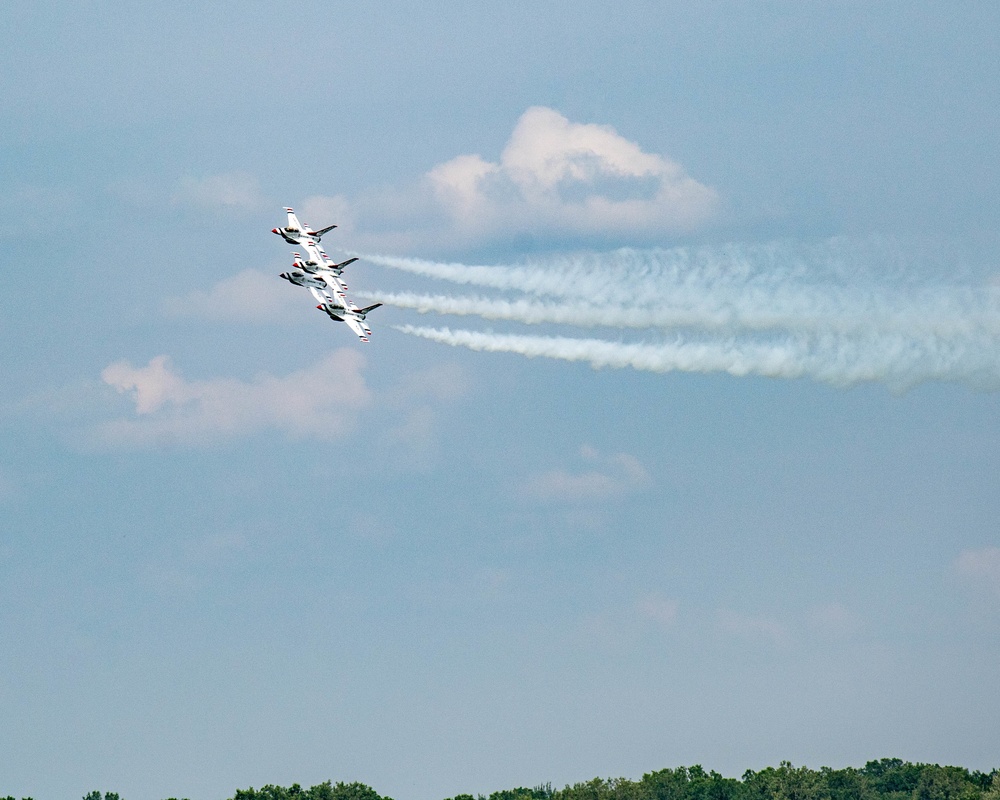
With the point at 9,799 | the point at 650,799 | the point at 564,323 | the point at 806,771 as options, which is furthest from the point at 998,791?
the point at 9,799

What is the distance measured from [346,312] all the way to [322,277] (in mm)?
3226

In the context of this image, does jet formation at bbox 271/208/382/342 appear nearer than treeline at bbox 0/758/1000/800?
Yes

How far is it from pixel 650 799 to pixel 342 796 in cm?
3343

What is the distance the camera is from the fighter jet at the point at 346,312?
109 m

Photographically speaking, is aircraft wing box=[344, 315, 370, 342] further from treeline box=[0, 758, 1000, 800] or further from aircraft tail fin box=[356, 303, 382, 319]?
treeline box=[0, 758, 1000, 800]

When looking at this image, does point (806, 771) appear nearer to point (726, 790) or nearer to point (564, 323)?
point (726, 790)

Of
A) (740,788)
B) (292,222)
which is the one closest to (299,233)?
(292,222)

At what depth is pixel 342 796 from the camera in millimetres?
185875

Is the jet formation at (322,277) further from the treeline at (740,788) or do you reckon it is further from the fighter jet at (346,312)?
the treeline at (740,788)

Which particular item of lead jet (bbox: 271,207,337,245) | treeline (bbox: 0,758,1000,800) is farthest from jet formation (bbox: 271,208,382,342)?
treeline (bbox: 0,758,1000,800)

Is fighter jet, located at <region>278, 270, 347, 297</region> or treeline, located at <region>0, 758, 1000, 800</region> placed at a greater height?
fighter jet, located at <region>278, 270, 347, 297</region>

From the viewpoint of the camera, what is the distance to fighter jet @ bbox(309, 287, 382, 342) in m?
109

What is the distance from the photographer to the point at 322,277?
111125 mm

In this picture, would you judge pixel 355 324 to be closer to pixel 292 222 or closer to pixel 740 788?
pixel 292 222
